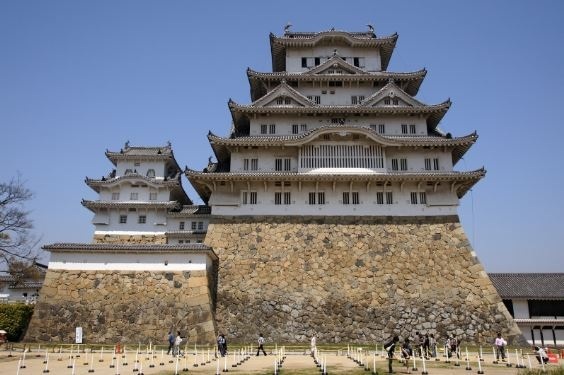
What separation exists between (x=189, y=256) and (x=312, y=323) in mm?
8748

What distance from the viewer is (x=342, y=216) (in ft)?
107

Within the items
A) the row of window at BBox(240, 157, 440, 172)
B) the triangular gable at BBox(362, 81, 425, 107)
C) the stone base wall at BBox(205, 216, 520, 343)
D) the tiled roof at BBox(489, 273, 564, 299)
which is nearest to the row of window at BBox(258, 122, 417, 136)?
the triangular gable at BBox(362, 81, 425, 107)

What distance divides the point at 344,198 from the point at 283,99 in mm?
9750

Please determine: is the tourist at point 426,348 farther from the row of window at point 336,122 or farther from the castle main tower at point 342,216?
the row of window at point 336,122

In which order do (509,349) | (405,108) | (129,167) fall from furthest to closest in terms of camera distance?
(129,167) < (405,108) < (509,349)

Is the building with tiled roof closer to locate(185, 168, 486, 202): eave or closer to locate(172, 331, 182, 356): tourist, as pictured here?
locate(185, 168, 486, 202): eave

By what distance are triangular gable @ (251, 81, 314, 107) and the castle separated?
0.12 m

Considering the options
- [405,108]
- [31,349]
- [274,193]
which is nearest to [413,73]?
[405,108]

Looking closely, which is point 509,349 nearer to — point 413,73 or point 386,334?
point 386,334

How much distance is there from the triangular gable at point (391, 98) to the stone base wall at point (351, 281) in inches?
380

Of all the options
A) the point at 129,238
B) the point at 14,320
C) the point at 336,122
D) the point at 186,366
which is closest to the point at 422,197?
the point at 336,122

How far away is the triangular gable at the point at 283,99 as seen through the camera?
3628 cm

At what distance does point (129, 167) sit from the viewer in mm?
41125

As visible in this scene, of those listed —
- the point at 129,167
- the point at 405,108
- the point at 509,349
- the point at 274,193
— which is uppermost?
the point at 405,108
